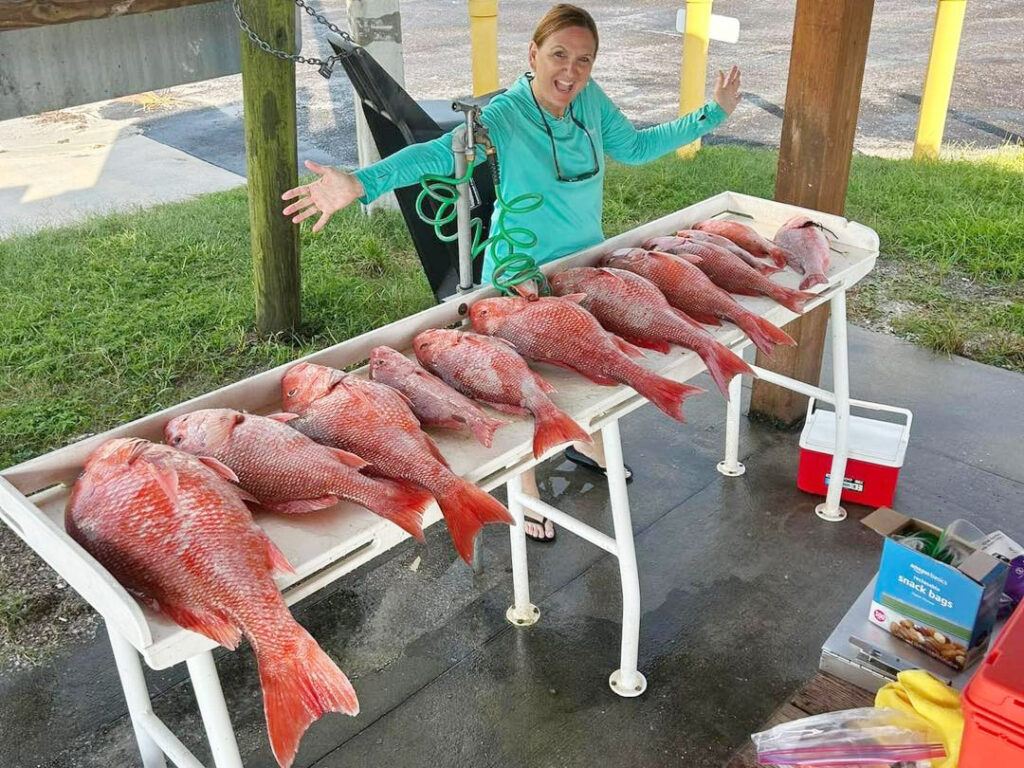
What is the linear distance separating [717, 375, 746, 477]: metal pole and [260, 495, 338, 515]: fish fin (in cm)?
236

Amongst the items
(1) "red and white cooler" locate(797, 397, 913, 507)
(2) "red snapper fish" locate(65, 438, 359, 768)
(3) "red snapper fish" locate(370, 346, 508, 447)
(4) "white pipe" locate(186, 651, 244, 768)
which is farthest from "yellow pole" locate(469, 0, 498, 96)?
(4) "white pipe" locate(186, 651, 244, 768)

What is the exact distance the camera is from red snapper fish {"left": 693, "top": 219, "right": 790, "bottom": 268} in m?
3.17

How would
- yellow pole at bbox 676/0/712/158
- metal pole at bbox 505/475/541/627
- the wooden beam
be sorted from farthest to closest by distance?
1. yellow pole at bbox 676/0/712/158
2. the wooden beam
3. metal pole at bbox 505/475/541/627

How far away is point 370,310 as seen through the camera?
5.70 meters

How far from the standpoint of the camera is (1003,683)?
1429mm

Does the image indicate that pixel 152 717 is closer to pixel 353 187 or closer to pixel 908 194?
pixel 353 187

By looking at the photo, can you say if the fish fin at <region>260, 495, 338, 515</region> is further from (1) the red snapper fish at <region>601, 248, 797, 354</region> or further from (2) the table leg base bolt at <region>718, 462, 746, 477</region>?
(2) the table leg base bolt at <region>718, 462, 746, 477</region>

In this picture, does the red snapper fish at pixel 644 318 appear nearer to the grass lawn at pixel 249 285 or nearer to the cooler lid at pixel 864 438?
the cooler lid at pixel 864 438

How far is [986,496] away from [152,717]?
3283 mm

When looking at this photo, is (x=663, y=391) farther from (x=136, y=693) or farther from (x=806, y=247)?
(x=136, y=693)

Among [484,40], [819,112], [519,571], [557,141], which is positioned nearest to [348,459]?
[519,571]

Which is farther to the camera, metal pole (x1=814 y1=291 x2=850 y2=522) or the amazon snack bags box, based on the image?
metal pole (x1=814 y1=291 x2=850 y2=522)

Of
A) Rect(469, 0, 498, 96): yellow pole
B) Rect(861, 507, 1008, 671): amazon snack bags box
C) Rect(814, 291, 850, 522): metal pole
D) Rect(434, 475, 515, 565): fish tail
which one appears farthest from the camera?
Rect(469, 0, 498, 96): yellow pole

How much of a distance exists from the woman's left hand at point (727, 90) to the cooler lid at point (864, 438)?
1.34 m
